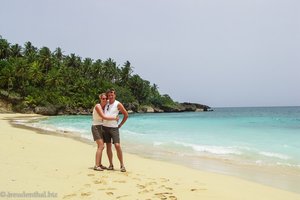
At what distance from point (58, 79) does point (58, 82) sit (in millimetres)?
619

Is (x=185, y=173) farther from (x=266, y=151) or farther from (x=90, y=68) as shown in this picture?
(x=90, y=68)

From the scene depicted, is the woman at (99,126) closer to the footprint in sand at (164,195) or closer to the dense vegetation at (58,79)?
the footprint in sand at (164,195)

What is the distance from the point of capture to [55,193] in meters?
4.79

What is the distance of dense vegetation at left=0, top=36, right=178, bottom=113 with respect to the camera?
57.0m

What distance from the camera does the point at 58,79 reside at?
6406cm

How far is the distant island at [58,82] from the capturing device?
56812 millimetres

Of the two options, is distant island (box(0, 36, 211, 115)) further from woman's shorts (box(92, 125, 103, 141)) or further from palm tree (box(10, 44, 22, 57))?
woman's shorts (box(92, 125, 103, 141))

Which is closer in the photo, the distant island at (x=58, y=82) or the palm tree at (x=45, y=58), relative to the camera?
the distant island at (x=58, y=82)

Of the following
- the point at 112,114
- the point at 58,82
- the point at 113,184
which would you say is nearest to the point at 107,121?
the point at 112,114

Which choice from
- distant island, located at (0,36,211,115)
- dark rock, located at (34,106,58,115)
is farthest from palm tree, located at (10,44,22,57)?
dark rock, located at (34,106,58,115)

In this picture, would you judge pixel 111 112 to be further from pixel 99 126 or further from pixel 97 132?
pixel 97 132

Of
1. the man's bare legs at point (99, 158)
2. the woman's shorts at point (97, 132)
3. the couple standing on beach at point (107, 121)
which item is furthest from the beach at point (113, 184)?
the woman's shorts at point (97, 132)

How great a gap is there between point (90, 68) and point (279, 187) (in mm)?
71448

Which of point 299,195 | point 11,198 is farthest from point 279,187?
point 11,198
